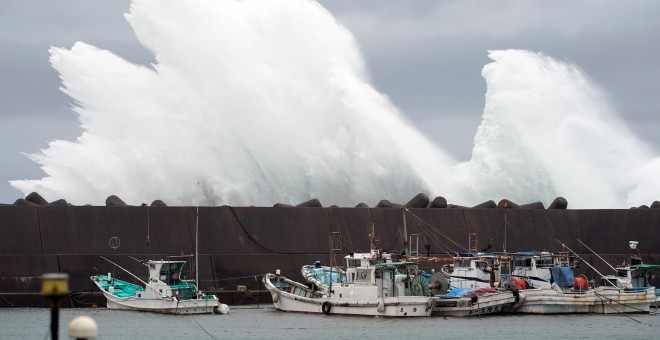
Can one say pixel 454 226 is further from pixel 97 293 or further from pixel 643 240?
pixel 97 293

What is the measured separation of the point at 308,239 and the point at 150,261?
31.4 feet

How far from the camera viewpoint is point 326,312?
43.3 metres

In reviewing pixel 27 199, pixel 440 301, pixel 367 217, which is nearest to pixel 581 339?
pixel 440 301

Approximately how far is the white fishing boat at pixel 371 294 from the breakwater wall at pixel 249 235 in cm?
630

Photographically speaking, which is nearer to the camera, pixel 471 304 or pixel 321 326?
pixel 321 326

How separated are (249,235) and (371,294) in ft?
32.9

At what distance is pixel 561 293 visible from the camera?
44.2 m

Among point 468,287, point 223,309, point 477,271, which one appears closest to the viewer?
point 223,309

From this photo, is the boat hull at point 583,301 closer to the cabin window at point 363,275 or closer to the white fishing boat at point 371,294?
the white fishing boat at point 371,294

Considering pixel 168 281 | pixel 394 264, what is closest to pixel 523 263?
pixel 394 264

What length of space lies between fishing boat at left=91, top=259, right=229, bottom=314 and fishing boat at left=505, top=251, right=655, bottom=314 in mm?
11033

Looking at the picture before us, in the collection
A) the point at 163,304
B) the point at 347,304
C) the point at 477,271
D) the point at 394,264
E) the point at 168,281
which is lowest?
Result: the point at 347,304

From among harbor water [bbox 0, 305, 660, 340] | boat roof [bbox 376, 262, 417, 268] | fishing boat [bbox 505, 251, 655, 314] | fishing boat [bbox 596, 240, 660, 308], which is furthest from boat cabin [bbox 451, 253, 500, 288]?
fishing boat [bbox 596, 240, 660, 308]

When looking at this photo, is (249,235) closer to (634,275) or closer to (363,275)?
(363,275)
